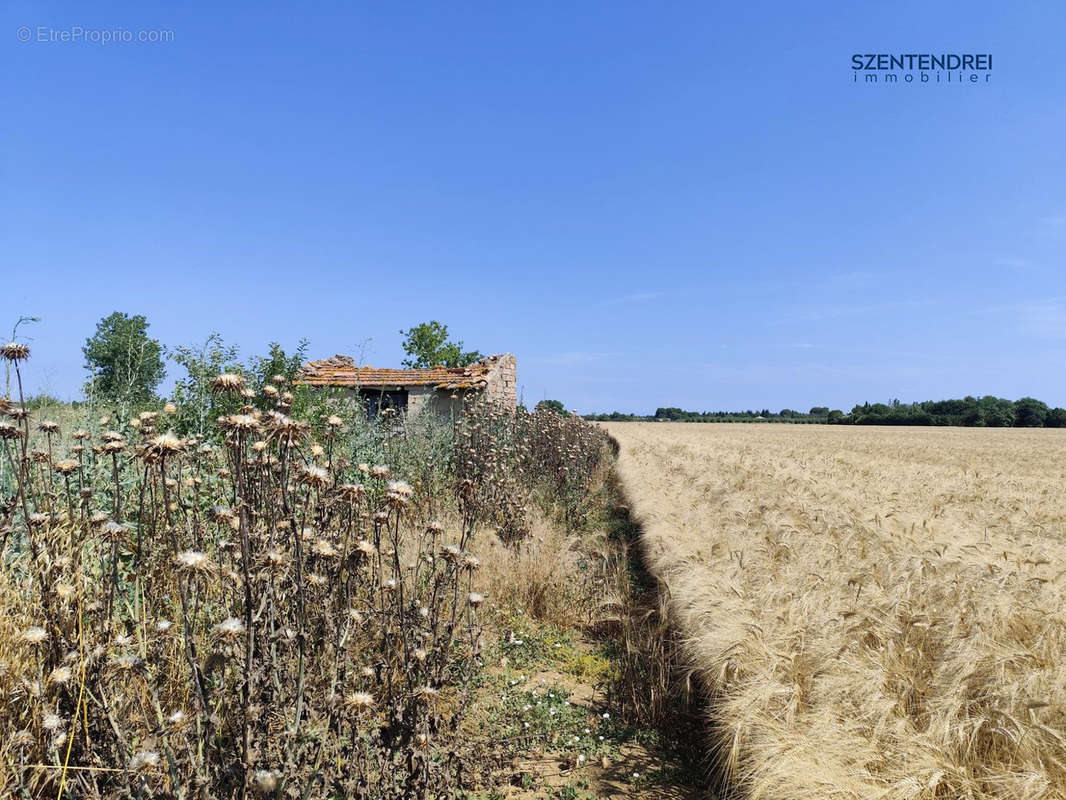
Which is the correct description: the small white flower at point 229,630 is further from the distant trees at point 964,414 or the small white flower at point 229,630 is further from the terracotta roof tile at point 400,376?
the distant trees at point 964,414

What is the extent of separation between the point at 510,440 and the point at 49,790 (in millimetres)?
9204

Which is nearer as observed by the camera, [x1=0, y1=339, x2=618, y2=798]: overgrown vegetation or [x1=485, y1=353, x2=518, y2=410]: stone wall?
[x1=0, y1=339, x2=618, y2=798]: overgrown vegetation

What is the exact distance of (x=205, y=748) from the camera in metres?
2.25

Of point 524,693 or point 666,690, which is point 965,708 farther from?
point 524,693

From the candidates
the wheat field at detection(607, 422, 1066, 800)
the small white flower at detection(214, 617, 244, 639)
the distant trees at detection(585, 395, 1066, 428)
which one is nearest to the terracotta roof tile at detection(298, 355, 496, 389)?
the wheat field at detection(607, 422, 1066, 800)

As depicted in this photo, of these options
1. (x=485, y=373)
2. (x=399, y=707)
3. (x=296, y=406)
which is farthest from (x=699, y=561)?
(x=485, y=373)

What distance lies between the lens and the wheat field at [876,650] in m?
2.51

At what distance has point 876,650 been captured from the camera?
139 inches

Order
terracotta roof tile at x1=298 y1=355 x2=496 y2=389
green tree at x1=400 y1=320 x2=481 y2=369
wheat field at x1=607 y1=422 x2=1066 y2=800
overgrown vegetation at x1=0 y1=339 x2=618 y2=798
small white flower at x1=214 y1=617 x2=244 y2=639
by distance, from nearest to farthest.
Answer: small white flower at x1=214 y1=617 x2=244 y2=639 → overgrown vegetation at x1=0 y1=339 x2=618 y2=798 → wheat field at x1=607 y1=422 x2=1066 y2=800 → terracotta roof tile at x1=298 y1=355 x2=496 y2=389 → green tree at x1=400 y1=320 x2=481 y2=369

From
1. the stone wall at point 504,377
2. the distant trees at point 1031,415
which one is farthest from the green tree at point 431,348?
the distant trees at point 1031,415

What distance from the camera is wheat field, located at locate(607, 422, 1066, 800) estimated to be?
2508 millimetres

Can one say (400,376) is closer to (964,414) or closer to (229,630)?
(229,630)

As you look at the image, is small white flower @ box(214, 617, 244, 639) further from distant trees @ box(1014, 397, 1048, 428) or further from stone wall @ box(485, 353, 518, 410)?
distant trees @ box(1014, 397, 1048, 428)

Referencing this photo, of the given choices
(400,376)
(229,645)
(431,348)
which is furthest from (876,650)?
(431,348)
